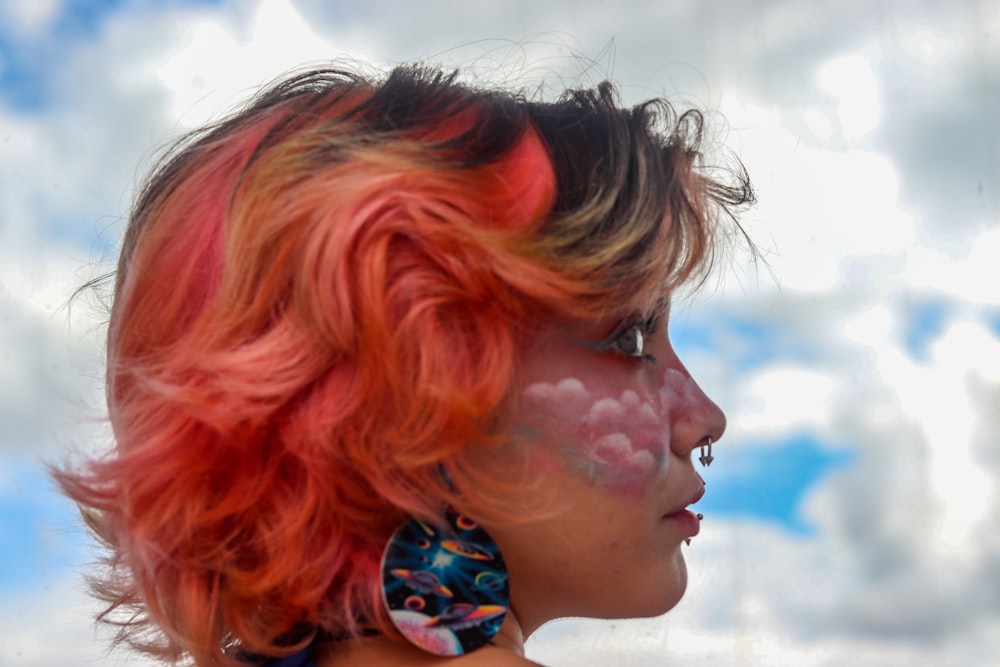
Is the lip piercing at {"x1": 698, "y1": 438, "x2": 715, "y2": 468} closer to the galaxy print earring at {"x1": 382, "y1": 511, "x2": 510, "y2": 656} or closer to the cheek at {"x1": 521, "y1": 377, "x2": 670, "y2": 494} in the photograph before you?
the cheek at {"x1": 521, "y1": 377, "x2": 670, "y2": 494}

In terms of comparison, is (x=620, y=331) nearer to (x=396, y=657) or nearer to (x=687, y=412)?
(x=687, y=412)

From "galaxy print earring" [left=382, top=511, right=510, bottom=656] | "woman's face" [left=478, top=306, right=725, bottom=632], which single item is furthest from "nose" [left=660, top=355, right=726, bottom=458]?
"galaxy print earring" [left=382, top=511, right=510, bottom=656]

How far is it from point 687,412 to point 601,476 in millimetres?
155

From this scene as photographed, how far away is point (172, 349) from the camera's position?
3.39 ft

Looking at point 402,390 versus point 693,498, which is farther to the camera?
point 693,498

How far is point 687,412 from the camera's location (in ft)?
3.71

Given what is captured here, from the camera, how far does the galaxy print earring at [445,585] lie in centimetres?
95

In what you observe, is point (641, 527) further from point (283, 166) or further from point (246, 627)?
point (283, 166)

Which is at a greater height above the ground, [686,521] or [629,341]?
[629,341]

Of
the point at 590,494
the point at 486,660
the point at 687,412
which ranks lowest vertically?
the point at 486,660

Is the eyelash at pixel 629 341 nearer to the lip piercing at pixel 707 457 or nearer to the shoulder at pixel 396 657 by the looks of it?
the lip piercing at pixel 707 457

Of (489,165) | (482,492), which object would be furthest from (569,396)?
(489,165)

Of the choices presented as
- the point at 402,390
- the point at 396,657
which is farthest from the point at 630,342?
the point at 396,657

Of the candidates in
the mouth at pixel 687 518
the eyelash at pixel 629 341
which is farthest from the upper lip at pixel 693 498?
the eyelash at pixel 629 341
